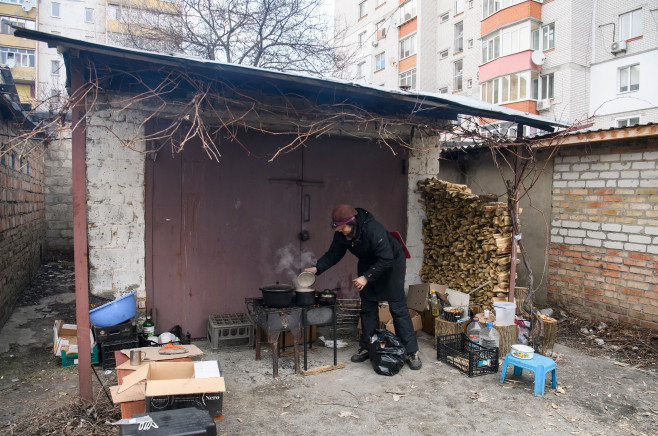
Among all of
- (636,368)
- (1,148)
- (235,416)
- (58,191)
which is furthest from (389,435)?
(58,191)

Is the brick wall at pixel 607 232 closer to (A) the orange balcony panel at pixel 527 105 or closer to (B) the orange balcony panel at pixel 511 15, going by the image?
(A) the orange balcony panel at pixel 527 105

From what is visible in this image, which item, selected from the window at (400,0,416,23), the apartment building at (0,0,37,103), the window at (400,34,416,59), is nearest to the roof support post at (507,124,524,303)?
the window at (400,34,416,59)

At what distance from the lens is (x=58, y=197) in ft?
38.5

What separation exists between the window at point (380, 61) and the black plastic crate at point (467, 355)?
96.3 ft

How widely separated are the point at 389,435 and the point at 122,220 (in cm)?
391

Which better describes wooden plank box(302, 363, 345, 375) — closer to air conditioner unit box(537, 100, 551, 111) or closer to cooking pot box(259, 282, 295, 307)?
Result: cooking pot box(259, 282, 295, 307)

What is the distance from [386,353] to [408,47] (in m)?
28.4

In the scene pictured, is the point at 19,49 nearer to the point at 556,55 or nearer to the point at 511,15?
the point at 511,15

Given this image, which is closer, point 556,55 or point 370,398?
point 370,398

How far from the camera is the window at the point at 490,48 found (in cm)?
2212

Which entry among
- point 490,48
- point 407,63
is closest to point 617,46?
point 490,48

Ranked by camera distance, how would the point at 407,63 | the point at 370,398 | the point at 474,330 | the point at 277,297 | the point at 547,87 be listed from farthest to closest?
the point at 407,63 → the point at 547,87 → the point at 474,330 → the point at 277,297 → the point at 370,398

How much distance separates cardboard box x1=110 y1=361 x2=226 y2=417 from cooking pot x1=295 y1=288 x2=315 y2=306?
4.08 feet

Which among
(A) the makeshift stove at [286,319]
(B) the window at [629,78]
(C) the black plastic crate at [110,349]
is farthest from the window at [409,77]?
(C) the black plastic crate at [110,349]
